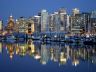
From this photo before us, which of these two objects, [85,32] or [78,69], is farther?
[85,32]

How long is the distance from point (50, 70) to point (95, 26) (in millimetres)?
68799

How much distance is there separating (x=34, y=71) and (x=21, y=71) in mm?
657

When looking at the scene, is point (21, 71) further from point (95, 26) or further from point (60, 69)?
point (95, 26)

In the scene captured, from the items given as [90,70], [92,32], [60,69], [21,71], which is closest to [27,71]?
[21,71]

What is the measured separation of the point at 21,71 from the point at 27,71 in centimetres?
30

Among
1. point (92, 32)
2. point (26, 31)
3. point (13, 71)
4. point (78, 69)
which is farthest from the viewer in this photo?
point (26, 31)

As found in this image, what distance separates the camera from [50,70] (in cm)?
1894

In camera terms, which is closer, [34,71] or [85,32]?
[34,71]

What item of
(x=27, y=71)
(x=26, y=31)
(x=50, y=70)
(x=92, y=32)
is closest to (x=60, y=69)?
(x=50, y=70)

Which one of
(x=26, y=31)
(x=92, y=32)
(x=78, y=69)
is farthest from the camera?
(x=26, y=31)

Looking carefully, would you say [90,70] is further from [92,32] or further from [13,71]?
[92,32]

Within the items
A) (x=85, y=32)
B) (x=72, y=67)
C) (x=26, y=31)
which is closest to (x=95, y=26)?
(x=85, y=32)

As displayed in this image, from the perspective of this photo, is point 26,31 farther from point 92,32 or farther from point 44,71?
point 44,71

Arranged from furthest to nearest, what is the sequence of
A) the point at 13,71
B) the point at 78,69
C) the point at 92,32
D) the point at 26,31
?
the point at 26,31, the point at 92,32, the point at 78,69, the point at 13,71
